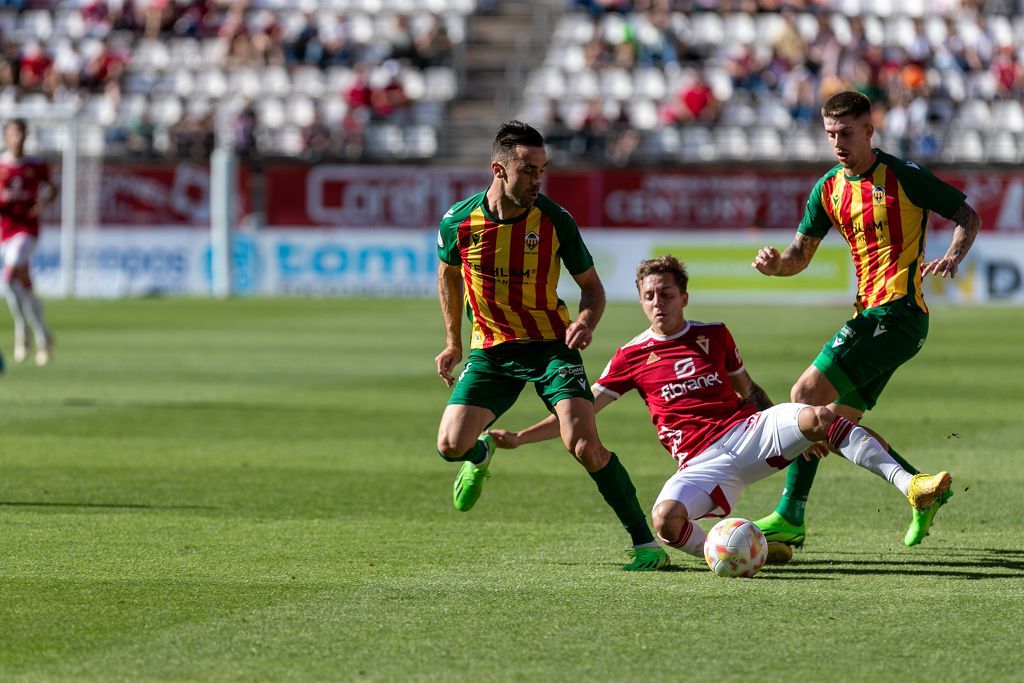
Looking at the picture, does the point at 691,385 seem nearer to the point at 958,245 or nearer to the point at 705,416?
the point at 705,416

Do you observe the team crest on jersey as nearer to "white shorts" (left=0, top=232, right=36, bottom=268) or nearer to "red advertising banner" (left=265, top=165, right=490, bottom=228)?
"white shorts" (left=0, top=232, right=36, bottom=268)

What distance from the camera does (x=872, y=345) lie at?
25.6 feet

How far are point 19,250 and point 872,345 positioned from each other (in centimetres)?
1128

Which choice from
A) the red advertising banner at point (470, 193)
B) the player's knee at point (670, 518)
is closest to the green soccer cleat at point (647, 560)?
the player's knee at point (670, 518)

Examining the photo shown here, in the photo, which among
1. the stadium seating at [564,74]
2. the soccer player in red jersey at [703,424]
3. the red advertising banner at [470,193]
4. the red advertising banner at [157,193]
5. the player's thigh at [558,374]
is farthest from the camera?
the red advertising banner at [157,193]

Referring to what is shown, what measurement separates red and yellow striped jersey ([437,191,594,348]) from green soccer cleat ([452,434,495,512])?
1.74 ft

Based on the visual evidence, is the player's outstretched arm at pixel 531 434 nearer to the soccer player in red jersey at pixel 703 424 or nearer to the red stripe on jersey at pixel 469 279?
the soccer player in red jersey at pixel 703 424

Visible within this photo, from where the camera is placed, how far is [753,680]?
16.7 ft

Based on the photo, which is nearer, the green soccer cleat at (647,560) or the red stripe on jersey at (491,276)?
the green soccer cleat at (647,560)

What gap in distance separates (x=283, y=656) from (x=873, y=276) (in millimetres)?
3763

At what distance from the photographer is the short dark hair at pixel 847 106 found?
7539mm

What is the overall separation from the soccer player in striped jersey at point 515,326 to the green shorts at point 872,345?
1211mm

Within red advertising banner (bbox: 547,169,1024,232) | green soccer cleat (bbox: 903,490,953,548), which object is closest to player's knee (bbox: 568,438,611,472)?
green soccer cleat (bbox: 903,490,953,548)

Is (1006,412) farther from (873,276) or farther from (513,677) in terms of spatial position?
(513,677)
